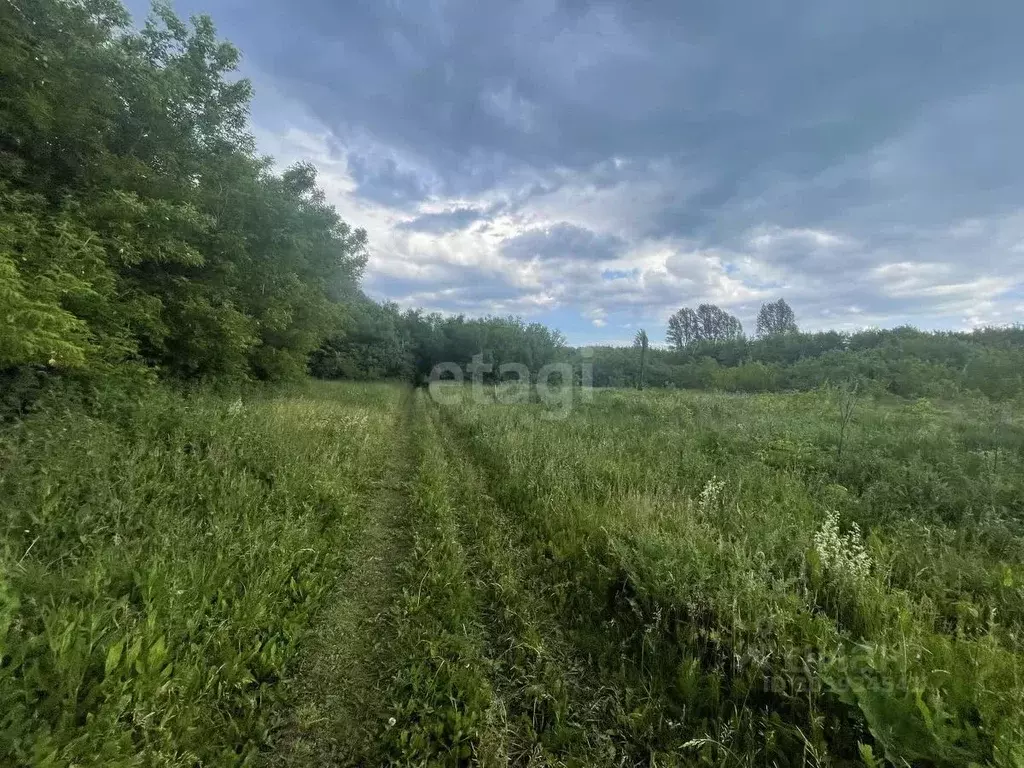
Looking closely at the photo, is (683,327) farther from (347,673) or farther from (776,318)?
(347,673)

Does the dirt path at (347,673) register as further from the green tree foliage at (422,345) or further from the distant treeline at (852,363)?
the green tree foliage at (422,345)

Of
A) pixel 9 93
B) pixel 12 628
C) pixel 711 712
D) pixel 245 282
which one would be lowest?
pixel 711 712

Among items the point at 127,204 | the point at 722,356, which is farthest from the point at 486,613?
the point at 722,356

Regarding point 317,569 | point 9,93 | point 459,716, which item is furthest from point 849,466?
point 9,93

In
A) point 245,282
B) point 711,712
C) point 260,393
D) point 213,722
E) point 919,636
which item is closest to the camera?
point 213,722

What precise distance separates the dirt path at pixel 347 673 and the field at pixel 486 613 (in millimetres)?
19

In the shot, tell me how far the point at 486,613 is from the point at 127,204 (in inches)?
403

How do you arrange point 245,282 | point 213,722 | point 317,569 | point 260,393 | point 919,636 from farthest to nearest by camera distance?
point 260,393 < point 245,282 < point 317,569 < point 919,636 < point 213,722

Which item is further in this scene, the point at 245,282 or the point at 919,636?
the point at 245,282

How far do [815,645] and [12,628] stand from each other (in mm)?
5583

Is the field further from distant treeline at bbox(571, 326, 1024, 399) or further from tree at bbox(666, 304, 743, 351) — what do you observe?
tree at bbox(666, 304, 743, 351)

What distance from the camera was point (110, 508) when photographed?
418cm

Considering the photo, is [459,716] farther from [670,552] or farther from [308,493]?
[308,493]

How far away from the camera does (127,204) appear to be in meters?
7.75
